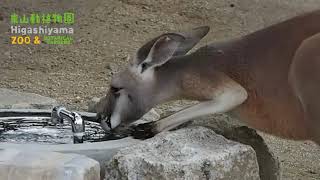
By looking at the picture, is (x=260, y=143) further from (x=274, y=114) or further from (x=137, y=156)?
(x=137, y=156)

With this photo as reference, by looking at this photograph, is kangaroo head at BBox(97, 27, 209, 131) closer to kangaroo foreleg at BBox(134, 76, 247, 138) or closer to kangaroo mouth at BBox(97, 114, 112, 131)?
kangaroo mouth at BBox(97, 114, 112, 131)

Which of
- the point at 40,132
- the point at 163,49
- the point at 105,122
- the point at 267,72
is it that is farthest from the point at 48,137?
the point at 267,72

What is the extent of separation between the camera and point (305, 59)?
303 cm

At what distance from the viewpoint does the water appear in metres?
3.25

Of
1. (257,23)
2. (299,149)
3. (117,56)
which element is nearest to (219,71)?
(299,149)

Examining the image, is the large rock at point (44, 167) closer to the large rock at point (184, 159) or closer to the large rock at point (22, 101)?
the large rock at point (184, 159)

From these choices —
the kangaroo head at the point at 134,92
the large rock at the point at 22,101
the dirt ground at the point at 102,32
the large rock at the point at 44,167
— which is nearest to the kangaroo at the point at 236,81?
the kangaroo head at the point at 134,92

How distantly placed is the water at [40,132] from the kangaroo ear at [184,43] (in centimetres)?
37

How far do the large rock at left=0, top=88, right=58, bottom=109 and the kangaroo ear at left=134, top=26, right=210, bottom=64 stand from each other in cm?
92

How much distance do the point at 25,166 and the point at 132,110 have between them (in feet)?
2.73

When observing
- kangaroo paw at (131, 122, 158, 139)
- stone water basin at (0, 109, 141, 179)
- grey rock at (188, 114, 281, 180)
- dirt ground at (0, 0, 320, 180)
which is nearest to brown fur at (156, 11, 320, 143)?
grey rock at (188, 114, 281, 180)

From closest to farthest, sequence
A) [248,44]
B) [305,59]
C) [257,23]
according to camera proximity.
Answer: [305,59], [248,44], [257,23]

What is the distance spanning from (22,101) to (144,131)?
1180mm

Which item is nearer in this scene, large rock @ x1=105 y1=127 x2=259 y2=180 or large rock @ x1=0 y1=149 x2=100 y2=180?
large rock @ x1=0 y1=149 x2=100 y2=180
